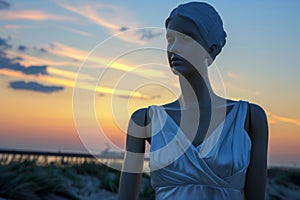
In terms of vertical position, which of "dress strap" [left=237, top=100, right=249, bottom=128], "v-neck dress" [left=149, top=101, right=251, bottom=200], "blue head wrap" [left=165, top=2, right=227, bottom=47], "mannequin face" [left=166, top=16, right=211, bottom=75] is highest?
"blue head wrap" [left=165, top=2, right=227, bottom=47]

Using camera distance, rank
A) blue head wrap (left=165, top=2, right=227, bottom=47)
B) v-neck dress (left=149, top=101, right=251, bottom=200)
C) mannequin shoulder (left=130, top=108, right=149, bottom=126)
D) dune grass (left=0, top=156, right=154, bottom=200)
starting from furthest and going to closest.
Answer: dune grass (left=0, top=156, right=154, bottom=200), mannequin shoulder (left=130, top=108, right=149, bottom=126), blue head wrap (left=165, top=2, right=227, bottom=47), v-neck dress (left=149, top=101, right=251, bottom=200)

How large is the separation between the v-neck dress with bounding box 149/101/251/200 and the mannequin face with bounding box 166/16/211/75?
27 centimetres

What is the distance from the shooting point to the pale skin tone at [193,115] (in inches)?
102

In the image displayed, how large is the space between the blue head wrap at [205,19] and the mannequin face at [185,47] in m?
A: 0.03

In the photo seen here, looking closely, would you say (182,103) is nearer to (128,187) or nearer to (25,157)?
(128,187)

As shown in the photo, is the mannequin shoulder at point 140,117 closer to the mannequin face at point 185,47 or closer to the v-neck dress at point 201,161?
the v-neck dress at point 201,161

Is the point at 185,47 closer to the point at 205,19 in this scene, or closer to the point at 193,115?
the point at 205,19

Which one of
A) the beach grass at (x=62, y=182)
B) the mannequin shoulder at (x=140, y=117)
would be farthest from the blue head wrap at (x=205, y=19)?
the beach grass at (x=62, y=182)

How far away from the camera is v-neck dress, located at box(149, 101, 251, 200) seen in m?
2.42

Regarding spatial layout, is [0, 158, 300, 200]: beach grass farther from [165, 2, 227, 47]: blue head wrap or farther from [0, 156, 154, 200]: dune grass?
[165, 2, 227, 47]: blue head wrap

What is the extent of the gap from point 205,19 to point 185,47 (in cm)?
17

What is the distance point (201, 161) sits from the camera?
2.43 m

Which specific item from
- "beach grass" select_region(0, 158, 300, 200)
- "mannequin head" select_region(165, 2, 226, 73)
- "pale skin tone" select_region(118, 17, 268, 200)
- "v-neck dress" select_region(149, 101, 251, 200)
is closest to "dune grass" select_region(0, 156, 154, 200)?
"beach grass" select_region(0, 158, 300, 200)

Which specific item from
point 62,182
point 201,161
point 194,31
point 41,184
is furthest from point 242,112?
point 62,182
